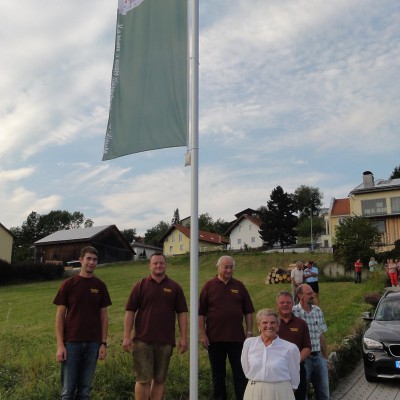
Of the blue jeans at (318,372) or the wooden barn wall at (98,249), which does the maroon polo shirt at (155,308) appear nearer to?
the blue jeans at (318,372)

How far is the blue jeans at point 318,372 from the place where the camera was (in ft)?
19.7

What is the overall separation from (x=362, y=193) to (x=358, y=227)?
22.3 meters

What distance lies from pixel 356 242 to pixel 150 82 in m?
29.0

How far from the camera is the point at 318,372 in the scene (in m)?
6.02

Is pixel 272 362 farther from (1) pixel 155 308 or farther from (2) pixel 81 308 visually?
(2) pixel 81 308

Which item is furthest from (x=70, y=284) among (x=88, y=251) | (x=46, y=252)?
(x=46, y=252)

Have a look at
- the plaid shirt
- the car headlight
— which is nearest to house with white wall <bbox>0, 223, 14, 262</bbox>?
the car headlight

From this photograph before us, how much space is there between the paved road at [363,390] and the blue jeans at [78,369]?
4.28 metres

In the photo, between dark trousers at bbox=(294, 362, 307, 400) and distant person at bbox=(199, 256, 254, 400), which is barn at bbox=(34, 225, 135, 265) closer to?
distant person at bbox=(199, 256, 254, 400)

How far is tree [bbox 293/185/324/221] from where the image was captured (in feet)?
396

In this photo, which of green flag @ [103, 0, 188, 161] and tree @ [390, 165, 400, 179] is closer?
green flag @ [103, 0, 188, 161]

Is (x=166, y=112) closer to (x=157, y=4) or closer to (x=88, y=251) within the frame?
(x=157, y=4)

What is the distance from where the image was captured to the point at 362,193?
5309cm


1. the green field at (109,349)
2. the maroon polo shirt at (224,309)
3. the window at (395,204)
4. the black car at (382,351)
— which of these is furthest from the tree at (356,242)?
the maroon polo shirt at (224,309)
